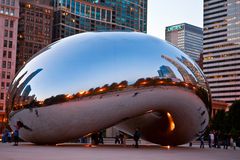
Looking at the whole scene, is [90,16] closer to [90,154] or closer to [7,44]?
[7,44]

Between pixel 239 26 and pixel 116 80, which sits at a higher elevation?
pixel 239 26

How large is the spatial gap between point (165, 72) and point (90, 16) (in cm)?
16370

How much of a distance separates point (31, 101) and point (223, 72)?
553 feet

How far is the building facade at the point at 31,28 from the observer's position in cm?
14262

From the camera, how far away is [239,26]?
179625mm

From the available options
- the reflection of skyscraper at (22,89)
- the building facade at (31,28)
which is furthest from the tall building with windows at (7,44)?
the reflection of skyscraper at (22,89)

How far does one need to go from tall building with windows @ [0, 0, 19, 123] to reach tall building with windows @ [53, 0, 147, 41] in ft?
157

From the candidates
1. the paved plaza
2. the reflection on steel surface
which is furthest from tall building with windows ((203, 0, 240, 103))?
the paved plaza

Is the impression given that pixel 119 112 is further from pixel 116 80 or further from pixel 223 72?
pixel 223 72

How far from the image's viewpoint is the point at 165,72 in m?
17.2

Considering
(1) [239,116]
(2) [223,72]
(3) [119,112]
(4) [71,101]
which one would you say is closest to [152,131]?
(3) [119,112]

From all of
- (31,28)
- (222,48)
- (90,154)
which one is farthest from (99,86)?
(222,48)

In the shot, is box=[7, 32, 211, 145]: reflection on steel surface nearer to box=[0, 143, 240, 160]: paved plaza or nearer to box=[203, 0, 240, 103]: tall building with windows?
box=[0, 143, 240, 160]: paved plaza

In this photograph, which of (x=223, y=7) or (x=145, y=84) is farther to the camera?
(x=223, y=7)
